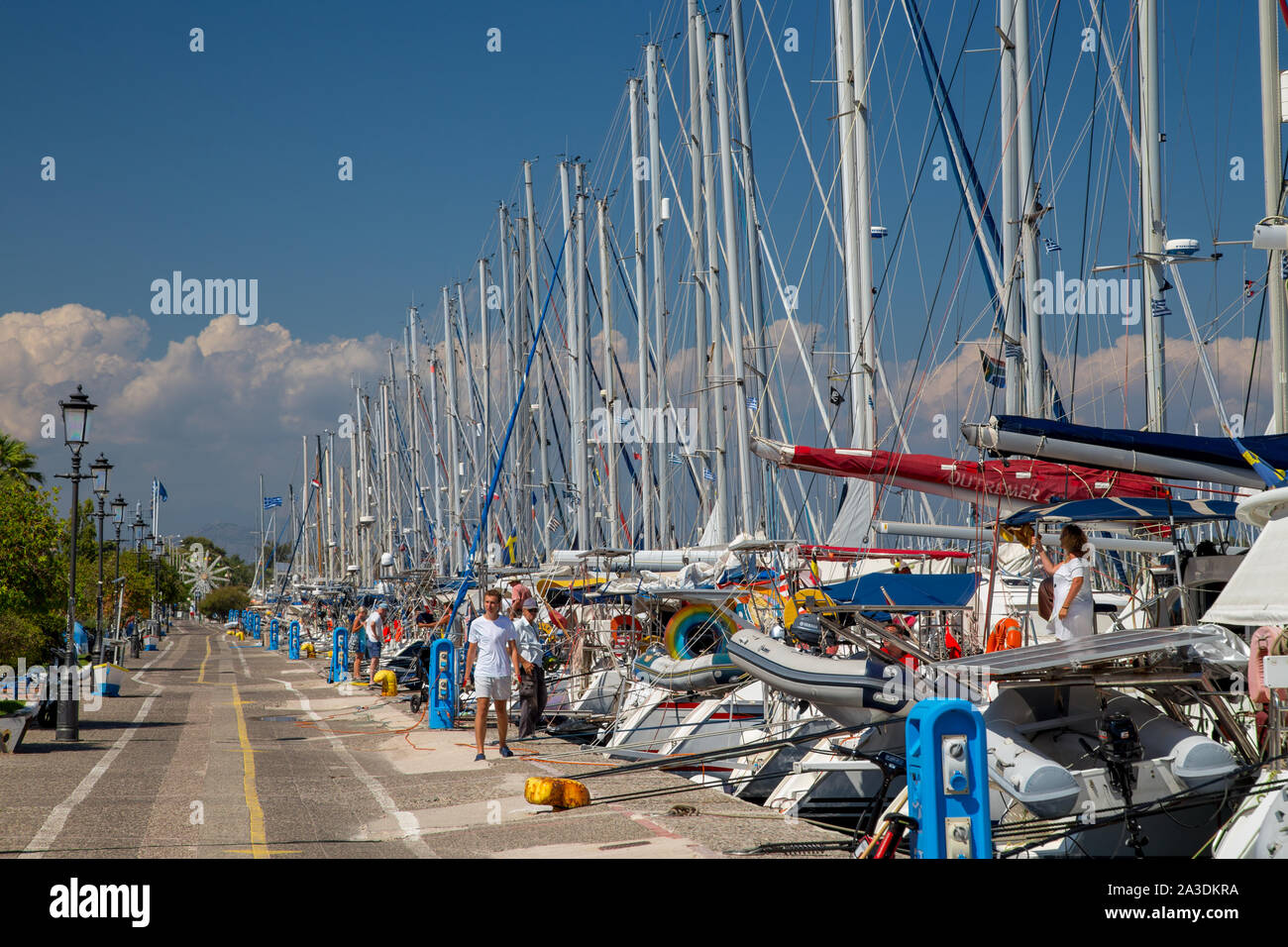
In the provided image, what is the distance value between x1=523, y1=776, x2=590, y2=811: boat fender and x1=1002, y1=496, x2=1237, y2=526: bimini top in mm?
4840

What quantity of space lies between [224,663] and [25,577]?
73.8 ft

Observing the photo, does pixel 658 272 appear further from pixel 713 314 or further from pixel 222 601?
pixel 222 601

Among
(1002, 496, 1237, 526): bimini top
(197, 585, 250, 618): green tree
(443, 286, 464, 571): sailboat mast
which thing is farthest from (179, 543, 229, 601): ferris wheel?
(1002, 496, 1237, 526): bimini top

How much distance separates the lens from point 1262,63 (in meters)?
13.1

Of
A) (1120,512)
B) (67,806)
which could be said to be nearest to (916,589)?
(1120,512)

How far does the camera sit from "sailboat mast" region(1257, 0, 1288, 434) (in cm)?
1198

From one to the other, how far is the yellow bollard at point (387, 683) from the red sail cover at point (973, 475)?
12.4m

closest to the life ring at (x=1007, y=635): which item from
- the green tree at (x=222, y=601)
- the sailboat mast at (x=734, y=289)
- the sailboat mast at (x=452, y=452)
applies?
the sailboat mast at (x=734, y=289)

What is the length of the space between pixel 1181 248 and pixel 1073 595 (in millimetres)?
9610

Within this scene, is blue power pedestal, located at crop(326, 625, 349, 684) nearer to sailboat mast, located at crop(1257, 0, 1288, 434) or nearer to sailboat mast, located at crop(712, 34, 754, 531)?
sailboat mast, located at crop(712, 34, 754, 531)

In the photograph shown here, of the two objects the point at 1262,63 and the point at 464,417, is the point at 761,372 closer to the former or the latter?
the point at 1262,63

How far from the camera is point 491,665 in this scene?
44.6 ft

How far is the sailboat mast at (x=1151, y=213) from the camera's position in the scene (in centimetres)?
1723
